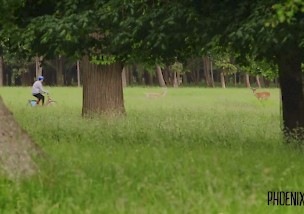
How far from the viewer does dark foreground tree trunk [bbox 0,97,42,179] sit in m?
5.95

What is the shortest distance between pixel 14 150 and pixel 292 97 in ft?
21.0

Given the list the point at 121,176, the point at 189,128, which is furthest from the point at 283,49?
the point at 189,128

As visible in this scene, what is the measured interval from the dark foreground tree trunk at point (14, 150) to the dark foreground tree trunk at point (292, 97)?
18.5 feet

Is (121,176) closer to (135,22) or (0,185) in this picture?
(0,185)

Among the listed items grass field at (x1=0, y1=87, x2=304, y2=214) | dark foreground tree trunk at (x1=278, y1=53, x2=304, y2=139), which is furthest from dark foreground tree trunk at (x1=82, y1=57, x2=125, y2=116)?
dark foreground tree trunk at (x1=278, y1=53, x2=304, y2=139)

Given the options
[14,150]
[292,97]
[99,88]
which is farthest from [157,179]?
[99,88]

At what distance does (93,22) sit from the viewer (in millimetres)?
9133

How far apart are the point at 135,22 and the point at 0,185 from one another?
4114mm

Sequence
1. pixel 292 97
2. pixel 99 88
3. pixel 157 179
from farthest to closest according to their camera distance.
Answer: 1. pixel 99 88
2. pixel 292 97
3. pixel 157 179

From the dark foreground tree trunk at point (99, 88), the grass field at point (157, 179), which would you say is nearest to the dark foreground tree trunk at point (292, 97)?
the grass field at point (157, 179)

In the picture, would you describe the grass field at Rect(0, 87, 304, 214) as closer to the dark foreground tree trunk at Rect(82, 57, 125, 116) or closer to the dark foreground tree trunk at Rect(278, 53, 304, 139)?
the dark foreground tree trunk at Rect(278, 53, 304, 139)

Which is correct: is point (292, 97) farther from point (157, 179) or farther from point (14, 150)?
point (14, 150)

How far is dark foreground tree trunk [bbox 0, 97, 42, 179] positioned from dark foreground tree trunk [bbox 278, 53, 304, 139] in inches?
222

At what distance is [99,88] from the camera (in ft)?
57.7
